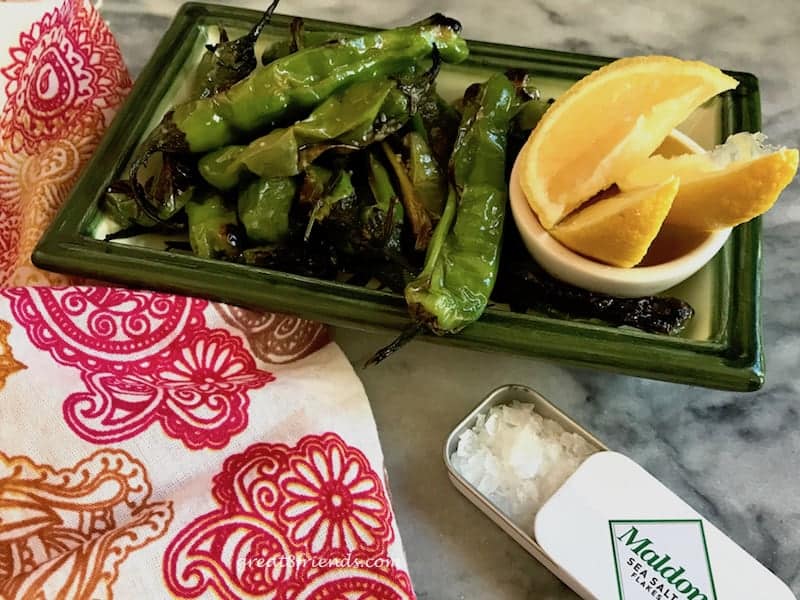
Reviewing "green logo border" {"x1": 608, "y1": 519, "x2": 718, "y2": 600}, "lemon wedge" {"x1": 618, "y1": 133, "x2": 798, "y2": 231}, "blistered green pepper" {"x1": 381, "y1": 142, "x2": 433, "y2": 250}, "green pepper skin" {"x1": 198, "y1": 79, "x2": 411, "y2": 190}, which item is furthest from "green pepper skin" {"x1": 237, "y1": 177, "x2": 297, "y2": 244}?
"green logo border" {"x1": 608, "y1": 519, "x2": 718, "y2": 600}

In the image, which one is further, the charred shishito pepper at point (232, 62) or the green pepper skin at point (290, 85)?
the charred shishito pepper at point (232, 62)

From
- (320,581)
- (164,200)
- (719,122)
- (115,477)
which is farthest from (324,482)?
(719,122)

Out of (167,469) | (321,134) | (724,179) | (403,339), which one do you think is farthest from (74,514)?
(724,179)

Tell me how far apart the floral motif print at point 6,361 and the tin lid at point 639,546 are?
53 cm

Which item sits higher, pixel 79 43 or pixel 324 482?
pixel 79 43

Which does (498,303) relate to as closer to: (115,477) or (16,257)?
(115,477)

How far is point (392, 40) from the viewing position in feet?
3.45

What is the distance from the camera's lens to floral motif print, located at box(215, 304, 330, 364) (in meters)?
0.95

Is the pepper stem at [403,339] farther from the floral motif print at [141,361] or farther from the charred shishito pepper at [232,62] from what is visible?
the charred shishito pepper at [232,62]

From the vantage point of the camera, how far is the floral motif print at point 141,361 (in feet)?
2.72

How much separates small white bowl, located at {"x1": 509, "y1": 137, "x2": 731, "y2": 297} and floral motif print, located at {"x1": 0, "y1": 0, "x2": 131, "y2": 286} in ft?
1.92

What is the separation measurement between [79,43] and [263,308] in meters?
0.49

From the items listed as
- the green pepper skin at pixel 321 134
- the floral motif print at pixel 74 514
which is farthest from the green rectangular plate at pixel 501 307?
the floral motif print at pixel 74 514

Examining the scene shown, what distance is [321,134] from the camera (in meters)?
0.98
